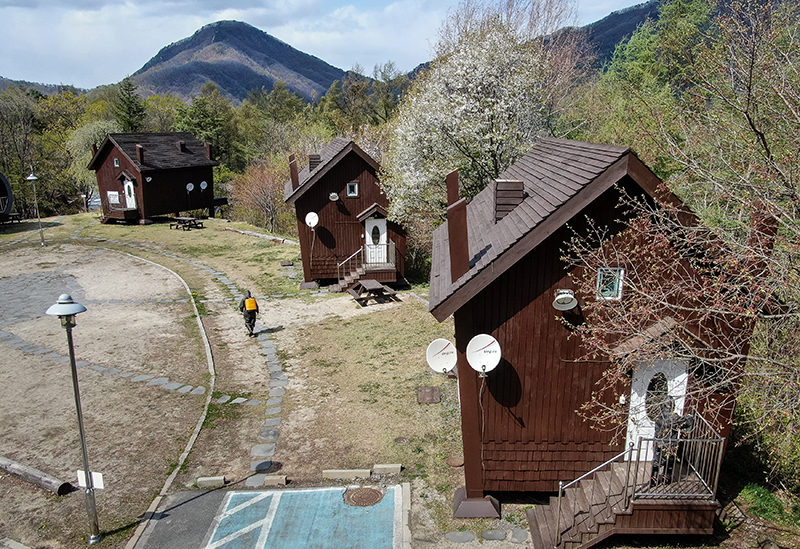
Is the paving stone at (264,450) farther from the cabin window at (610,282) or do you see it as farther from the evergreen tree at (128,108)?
the evergreen tree at (128,108)

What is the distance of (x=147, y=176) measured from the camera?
120ft

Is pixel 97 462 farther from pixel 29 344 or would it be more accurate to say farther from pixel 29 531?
pixel 29 344

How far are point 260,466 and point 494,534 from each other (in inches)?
202

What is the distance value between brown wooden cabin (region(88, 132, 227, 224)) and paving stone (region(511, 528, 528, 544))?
35856mm

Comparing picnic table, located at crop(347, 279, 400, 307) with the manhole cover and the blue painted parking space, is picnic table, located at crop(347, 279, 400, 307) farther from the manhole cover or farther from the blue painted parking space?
the blue painted parking space

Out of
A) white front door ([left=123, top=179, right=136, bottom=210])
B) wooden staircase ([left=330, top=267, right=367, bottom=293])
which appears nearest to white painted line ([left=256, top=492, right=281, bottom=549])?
wooden staircase ([left=330, top=267, right=367, bottom=293])

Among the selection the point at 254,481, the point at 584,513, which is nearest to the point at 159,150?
the point at 254,481

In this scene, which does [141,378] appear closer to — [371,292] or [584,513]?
[371,292]

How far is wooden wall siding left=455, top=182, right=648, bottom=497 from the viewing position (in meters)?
8.84

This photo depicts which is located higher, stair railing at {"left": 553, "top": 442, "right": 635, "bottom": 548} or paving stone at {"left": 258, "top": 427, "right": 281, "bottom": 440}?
stair railing at {"left": 553, "top": 442, "right": 635, "bottom": 548}

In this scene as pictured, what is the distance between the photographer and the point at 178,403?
13.6m

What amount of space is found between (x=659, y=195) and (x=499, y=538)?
638cm

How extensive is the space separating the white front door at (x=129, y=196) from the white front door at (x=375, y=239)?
23.4 metres

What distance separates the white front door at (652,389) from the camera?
899 cm
